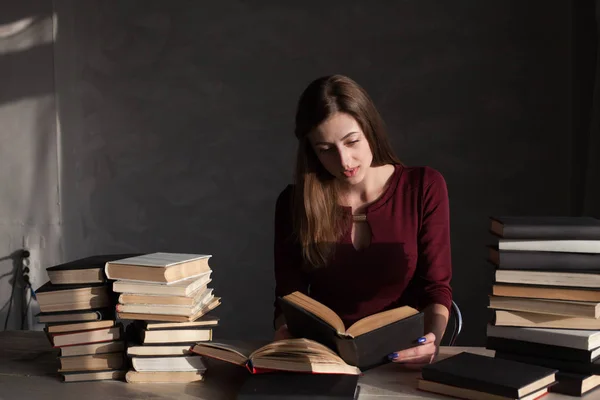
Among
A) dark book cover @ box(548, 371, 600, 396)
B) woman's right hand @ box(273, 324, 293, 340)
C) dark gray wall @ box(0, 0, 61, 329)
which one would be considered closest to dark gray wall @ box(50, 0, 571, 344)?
dark gray wall @ box(0, 0, 61, 329)

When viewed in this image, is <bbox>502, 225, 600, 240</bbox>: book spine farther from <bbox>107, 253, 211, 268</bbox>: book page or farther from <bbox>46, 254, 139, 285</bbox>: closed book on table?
<bbox>46, 254, 139, 285</bbox>: closed book on table

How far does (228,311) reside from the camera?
13.1ft

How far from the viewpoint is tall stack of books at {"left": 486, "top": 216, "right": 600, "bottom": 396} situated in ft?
4.91

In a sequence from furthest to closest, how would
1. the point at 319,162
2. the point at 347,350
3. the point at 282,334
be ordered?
the point at 319,162 → the point at 282,334 → the point at 347,350

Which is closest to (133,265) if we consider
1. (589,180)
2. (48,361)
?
(48,361)

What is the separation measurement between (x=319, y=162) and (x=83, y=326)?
922 mm

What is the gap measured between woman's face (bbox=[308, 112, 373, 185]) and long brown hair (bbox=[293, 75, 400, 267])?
21 millimetres

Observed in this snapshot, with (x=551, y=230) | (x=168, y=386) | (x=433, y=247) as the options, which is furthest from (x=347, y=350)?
(x=433, y=247)

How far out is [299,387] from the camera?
1403 millimetres

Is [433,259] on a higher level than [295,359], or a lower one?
higher

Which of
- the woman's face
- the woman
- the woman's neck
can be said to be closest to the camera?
the woman's face

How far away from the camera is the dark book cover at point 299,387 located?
1366mm

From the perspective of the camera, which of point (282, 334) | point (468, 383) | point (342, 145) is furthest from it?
point (342, 145)

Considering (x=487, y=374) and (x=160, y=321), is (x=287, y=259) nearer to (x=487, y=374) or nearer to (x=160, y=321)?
(x=160, y=321)
